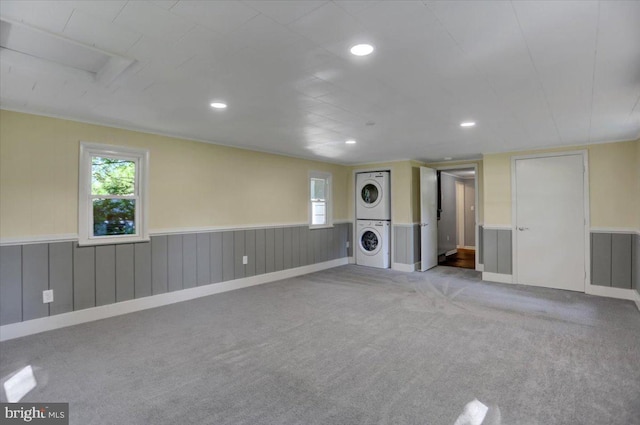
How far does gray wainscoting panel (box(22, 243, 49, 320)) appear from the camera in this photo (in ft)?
10.7

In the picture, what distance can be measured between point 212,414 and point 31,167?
313 cm

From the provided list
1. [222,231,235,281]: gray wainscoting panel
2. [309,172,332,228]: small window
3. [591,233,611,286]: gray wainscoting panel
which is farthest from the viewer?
[309,172,332,228]: small window

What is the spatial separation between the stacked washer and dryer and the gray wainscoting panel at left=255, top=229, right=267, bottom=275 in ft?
7.94

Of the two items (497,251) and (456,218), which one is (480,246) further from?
(456,218)

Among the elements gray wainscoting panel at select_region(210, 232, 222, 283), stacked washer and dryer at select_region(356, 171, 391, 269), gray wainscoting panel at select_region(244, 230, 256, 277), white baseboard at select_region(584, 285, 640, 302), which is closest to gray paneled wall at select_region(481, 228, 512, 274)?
white baseboard at select_region(584, 285, 640, 302)

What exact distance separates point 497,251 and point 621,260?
155 centimetres

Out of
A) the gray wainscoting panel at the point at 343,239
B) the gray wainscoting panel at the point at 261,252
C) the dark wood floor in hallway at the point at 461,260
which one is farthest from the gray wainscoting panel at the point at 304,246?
the dark wood floor in hallway at the point at 461,260

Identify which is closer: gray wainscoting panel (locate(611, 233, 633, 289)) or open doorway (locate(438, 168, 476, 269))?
gray wainscoting panel (locate(611, 233, 633, 289))

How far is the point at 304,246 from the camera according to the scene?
6.26 m

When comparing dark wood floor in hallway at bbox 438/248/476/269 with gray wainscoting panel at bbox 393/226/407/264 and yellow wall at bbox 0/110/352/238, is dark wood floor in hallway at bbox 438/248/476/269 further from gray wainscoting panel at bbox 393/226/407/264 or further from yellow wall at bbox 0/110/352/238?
yellow wall at bbox 0/110/352/238

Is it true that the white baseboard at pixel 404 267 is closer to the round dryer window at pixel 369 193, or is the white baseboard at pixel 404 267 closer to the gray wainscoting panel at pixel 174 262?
the round dryer window at pixel 369 193

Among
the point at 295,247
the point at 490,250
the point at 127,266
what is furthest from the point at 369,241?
the point at 127,266
